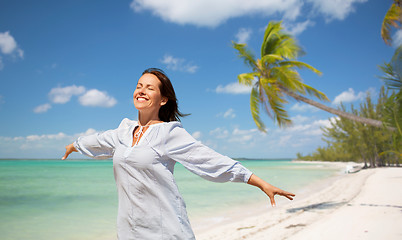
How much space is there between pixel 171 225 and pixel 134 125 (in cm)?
66

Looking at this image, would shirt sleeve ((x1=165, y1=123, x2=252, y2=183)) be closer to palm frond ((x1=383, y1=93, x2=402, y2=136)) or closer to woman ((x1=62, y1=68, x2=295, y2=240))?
woman ((x1=62, y1=68, x2=295, y2=240))

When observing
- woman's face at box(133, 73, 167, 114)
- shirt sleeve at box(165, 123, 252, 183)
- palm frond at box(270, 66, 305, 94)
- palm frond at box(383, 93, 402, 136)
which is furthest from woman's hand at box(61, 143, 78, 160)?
palm frond at box(270, 66, 305, 94)

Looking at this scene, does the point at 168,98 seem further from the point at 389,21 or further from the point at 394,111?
the point at 389,21

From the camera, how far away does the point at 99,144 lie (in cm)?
188

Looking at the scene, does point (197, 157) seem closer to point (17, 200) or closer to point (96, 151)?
point (96, 151)

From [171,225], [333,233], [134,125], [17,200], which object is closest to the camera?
[171,225]

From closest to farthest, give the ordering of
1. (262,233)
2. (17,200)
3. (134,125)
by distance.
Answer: (134,125)
(262,233)
(17,200)

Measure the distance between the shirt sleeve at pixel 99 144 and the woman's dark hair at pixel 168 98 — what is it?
0.89 feet

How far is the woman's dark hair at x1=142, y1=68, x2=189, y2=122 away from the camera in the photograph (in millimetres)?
1848

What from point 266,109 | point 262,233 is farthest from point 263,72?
point 262,233

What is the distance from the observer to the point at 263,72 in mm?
9617

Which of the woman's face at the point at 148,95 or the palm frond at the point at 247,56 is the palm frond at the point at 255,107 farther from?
the woman's face at the point at 148,95

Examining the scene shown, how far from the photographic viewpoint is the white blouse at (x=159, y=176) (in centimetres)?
152

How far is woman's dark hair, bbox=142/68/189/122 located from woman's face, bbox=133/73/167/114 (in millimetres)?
32
